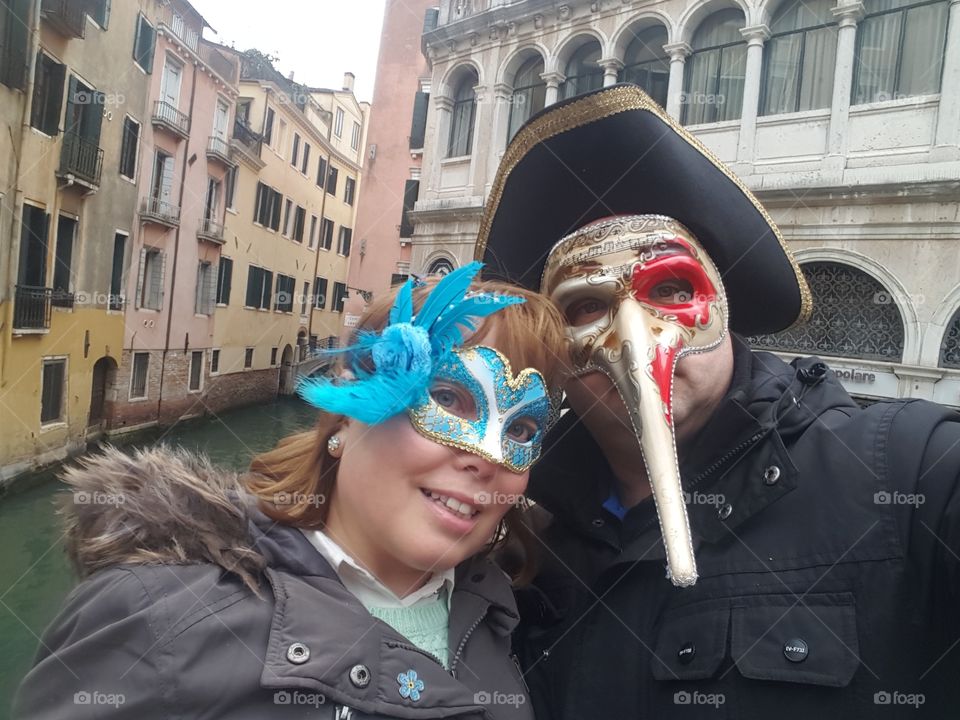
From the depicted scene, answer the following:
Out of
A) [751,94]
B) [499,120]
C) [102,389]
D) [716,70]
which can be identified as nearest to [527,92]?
[499,120]

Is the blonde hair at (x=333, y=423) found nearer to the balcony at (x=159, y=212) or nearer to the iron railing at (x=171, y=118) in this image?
the balcony at (x=159, y=212)

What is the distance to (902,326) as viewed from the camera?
7812 millimetres

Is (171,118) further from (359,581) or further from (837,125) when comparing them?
(359,581)

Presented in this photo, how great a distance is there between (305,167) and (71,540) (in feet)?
94.5

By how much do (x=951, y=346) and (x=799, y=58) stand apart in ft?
13.4

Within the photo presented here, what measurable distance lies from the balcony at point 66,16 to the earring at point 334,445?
13.2 m

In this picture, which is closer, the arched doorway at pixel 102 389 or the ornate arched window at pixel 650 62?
the ornate arched window at pixel 650 62

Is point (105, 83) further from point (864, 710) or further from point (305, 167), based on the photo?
point (864, 710)

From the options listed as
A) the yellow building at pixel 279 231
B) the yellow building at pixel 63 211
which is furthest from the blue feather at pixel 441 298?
the yellow building at pixel 279 231

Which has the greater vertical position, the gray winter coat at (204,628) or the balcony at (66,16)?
the balcony at (66,16)

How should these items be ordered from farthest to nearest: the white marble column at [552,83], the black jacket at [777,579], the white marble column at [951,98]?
the white marble column at [552,83] < the white marble column at [951,98] < the black jacket at [777,579]

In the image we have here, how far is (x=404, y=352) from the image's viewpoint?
1347mm

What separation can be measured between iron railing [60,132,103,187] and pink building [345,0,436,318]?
19.2 feet

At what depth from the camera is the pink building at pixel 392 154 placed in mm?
19125
